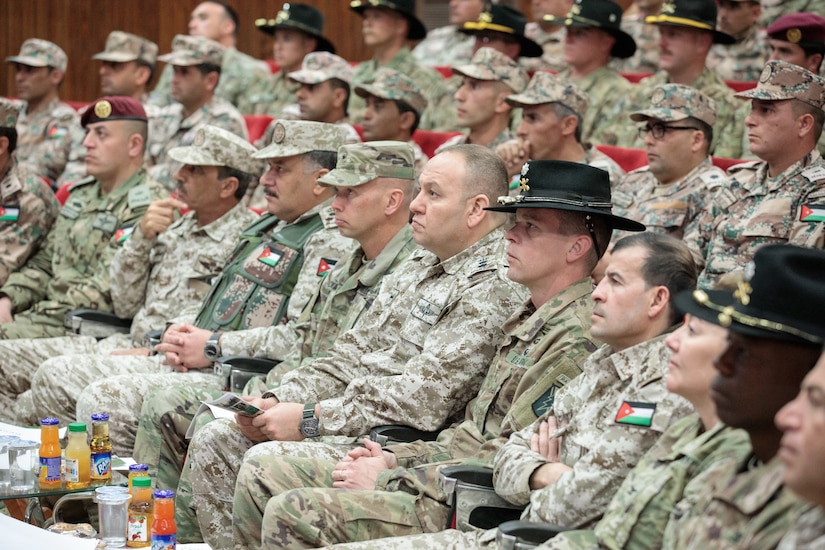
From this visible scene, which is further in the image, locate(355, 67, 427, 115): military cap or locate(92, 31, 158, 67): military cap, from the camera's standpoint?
locate(92, 31, 158, 67): military cap

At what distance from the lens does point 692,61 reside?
5703 millimetres

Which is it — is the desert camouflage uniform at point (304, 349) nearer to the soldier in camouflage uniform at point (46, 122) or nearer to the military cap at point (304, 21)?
the soldier in camouflage uniform at point (46, 122)

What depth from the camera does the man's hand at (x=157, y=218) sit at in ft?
16.0

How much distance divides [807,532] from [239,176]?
3.44m

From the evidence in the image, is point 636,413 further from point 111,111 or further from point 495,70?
point 111,111

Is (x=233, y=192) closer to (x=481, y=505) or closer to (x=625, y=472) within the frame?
(x=481, y=505)

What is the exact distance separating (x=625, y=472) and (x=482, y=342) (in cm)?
82

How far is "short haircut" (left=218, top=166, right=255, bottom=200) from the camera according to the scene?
4.79 meters

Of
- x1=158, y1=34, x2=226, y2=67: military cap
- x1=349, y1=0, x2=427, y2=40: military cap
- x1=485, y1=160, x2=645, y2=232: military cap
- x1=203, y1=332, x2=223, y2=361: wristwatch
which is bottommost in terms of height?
x1=203, y1=332, x2=223, y2=361: wristwatch

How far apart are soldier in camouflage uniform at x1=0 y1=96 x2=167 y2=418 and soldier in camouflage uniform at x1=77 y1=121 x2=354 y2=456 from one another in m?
0.86

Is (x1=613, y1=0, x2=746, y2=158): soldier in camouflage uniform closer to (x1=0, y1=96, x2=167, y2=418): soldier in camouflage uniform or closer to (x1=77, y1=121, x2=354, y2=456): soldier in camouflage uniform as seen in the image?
(x1=77, y1=121, x2=354, y2=456): soldier in camouflage uniform

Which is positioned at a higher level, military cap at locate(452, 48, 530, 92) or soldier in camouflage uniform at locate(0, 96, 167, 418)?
military cap at locate(452, 48, 530, 92)

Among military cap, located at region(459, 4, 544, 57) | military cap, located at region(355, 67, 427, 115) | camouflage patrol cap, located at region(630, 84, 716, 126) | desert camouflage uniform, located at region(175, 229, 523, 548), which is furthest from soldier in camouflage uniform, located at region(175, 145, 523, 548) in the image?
military cap, located at region(459, 4, 544, 57)

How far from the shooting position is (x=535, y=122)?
5.15m
